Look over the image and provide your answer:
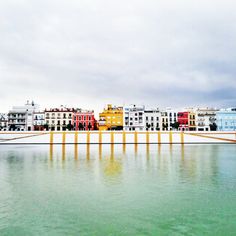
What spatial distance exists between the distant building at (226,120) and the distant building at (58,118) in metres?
58.9

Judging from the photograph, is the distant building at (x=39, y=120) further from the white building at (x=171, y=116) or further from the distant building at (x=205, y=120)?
the distant building at (x=205, y=120)

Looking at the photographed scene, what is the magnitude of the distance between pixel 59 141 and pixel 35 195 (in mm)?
60649

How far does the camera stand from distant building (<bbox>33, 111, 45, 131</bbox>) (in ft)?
340

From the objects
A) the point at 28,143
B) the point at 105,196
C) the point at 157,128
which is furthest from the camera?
the point at 157,128

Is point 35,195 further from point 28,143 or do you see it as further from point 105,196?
point 28,143

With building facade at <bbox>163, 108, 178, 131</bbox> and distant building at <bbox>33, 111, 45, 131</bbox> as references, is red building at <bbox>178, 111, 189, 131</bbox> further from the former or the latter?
distant building at <bbox>33, 111, 45, 131</bbox>

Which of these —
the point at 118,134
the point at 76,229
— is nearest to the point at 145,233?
the point at 76,229

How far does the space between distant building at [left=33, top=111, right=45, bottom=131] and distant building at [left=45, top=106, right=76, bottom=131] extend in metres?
2.35

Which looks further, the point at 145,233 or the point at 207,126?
the point at 207,126

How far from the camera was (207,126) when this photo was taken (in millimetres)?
102688

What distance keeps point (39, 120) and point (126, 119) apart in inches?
1419

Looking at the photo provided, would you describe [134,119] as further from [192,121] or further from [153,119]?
[192,121]

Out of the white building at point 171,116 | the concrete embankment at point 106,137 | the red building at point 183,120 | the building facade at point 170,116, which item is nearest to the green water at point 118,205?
the concrete embankment at point 106,137

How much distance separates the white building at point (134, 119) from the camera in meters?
102
